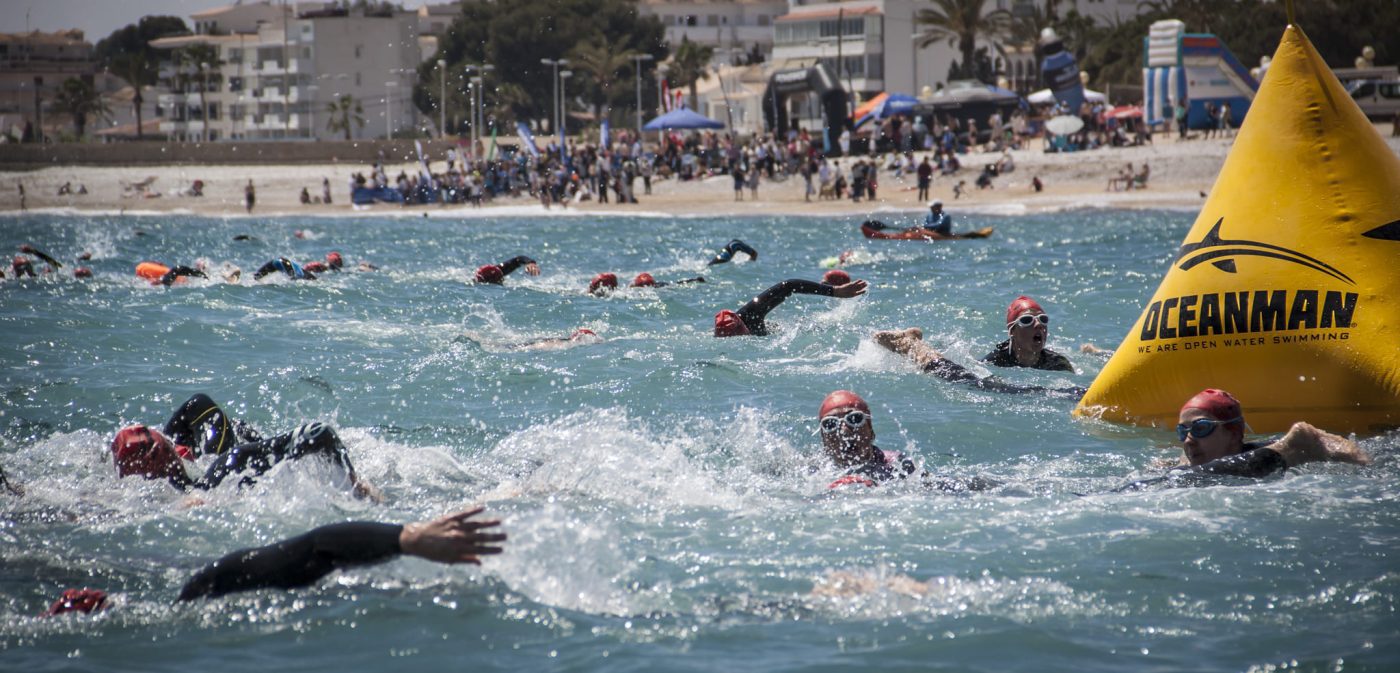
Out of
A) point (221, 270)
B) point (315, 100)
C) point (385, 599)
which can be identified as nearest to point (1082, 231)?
point (221, 270)

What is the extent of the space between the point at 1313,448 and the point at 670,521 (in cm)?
340

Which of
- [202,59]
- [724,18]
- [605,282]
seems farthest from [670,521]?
[724,18]

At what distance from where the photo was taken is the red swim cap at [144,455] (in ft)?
24.4

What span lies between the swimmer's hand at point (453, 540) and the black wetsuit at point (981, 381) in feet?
19.1

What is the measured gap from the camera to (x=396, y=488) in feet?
25.0

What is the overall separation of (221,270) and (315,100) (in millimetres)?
72724

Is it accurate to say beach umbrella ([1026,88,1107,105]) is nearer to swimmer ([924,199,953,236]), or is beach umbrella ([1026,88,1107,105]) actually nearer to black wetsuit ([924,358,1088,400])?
swimmer ([924,199,953,236])

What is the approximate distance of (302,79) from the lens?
9031 centimetres

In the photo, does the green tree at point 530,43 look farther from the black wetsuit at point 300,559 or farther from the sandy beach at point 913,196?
the black wetsuit at point 300,559

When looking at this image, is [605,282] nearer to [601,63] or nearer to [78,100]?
[601,63]

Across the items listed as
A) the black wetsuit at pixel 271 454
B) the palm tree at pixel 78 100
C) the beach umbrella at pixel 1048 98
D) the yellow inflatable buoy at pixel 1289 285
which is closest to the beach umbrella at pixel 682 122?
the beach umbrella at pixel 1048 98

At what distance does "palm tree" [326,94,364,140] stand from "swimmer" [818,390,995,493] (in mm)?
73358

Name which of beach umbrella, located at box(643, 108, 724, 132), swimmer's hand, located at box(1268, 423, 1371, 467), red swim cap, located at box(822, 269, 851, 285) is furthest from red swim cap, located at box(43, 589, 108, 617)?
beach umbrella, located at box(643, 108, 724, 132)

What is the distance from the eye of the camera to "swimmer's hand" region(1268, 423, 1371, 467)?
23.2 feet
